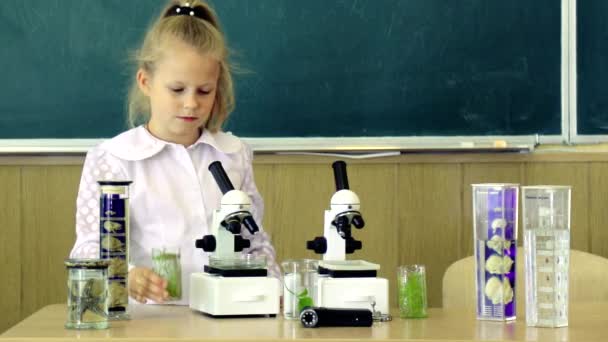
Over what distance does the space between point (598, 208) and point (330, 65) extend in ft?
3.43

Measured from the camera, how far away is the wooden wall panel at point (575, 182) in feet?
11.9

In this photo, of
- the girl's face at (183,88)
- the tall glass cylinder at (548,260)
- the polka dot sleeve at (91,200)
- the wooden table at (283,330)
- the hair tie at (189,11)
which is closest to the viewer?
the wooden table at (283,330)

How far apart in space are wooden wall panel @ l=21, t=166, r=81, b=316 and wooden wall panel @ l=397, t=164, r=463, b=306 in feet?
3.73

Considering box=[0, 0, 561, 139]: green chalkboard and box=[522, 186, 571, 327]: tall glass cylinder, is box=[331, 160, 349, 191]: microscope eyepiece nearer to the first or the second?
box=[522, 186, 571, 327]: tall glass cylinder

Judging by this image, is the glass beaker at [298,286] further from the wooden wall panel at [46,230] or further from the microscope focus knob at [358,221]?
the wooden wall panel at [46,230]

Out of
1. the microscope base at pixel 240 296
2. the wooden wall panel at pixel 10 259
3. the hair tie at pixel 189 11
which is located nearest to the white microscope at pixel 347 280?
the microscope base at pixel 240 296

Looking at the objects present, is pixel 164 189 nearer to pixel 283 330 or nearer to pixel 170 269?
pixel 170 269

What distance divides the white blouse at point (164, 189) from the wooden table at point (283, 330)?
424 millimetres

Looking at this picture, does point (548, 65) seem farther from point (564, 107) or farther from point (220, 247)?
point (220, 247)

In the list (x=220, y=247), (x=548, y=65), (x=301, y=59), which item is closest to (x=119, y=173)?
(x=220, y=247)

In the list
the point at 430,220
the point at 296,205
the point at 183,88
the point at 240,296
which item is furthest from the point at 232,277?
the point at 430,220

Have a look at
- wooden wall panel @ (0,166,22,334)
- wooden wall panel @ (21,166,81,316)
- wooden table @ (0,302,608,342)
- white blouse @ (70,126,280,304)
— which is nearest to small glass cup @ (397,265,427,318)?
wooden table @ (0,302,608,342)

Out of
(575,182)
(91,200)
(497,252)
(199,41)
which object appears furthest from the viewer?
(575,182)

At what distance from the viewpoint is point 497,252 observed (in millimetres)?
2309
